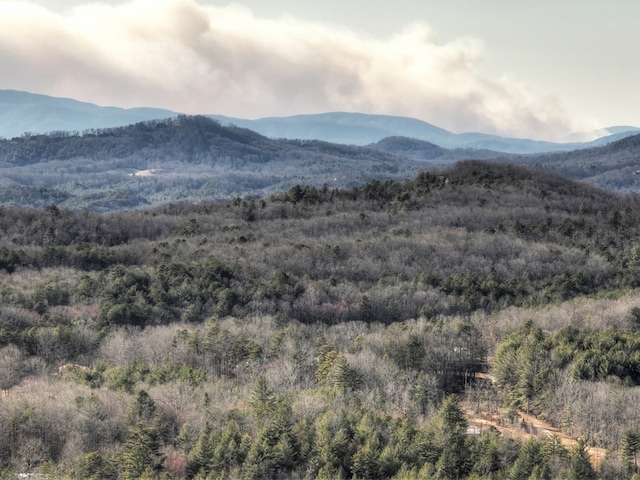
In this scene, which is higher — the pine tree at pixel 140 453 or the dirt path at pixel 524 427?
the pine tree at pixel 140 453

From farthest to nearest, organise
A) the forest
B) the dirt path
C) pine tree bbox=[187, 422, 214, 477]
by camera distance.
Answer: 1. the dirt path
2. the forest
3. pine tree bbox=[187, 422, 214, 477]

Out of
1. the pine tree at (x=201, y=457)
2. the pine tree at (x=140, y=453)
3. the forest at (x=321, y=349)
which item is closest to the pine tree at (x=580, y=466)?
the forest at (x=321, y=349)

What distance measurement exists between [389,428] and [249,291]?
38.5m

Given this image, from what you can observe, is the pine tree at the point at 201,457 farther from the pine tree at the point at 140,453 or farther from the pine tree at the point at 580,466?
the pine tree at the point at 580,466

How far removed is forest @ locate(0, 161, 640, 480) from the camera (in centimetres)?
3441

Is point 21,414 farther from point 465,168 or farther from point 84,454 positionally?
point 465,168

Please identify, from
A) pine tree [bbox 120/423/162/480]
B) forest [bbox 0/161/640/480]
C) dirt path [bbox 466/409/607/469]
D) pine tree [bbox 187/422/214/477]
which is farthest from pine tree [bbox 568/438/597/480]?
pine tree [bbox 120/423/162/480]

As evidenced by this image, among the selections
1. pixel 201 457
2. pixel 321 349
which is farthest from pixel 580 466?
pixel 321 349

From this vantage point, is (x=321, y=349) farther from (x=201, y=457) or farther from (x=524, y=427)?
(x=201, y=457)

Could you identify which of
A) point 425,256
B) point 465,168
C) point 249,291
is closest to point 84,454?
point 249,291

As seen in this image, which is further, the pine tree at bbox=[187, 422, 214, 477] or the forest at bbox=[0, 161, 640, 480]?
the forest at bbox=[0, 161, 640, 480]

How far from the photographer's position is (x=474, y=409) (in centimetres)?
4575

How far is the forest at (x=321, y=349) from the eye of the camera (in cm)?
3441

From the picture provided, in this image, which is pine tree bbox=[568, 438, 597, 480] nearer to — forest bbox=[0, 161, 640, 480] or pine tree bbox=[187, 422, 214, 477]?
forest bbox=[0, 161, 640, 480]
